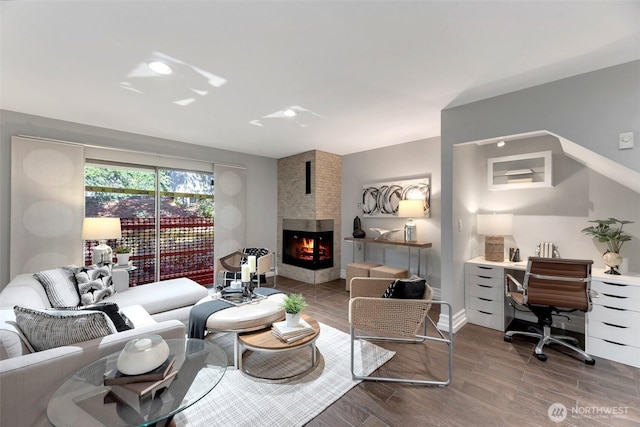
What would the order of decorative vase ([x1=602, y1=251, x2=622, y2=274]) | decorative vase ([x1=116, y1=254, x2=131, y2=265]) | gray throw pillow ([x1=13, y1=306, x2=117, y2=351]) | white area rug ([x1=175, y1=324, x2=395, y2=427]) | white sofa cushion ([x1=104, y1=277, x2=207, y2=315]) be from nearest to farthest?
gray throw pillow ([x1=13, y1=306, x2=117, y2=351]) < white area rug ([x1=175, y1=324, x2=395, y2=427]) < decorative vase ([x1=602, y1=251, x2=622, y2=274]) < white sofa cushion ([x1=104, y1=277, x2=207, y2=315]) < decorative vase ([x1=116, y1=254, x2=131, y2=265])

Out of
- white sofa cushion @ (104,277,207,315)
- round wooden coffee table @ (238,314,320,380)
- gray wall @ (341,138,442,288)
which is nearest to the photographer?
round wooden coffee table @ (238,314,320,380)

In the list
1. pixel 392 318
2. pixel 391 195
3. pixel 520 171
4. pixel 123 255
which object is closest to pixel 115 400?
pixel 392 318

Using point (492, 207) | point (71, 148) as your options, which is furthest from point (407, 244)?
point (71, 148)

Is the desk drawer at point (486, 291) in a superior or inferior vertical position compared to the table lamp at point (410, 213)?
inferior

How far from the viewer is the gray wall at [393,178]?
13.4 ft

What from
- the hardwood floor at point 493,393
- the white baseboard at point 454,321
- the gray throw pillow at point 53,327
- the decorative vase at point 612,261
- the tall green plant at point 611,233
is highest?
the tall green plant at point 611,233

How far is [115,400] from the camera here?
Answer: 1162mm

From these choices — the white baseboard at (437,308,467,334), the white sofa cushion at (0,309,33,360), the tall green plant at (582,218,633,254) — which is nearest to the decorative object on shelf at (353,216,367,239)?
the white baseboard at (437,308,467,334)

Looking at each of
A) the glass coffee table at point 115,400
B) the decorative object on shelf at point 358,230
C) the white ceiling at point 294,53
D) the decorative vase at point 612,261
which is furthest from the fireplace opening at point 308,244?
the decorative vase at point 612,261

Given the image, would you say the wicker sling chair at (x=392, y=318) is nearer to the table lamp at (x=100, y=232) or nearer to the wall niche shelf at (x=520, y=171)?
the wall niche shelf at (x=520, y=171)

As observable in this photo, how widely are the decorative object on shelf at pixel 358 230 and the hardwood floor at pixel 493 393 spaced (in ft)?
7.58

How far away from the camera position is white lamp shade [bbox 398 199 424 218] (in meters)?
4.02

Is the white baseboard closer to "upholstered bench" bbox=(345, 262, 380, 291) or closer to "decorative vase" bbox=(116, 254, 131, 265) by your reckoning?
"upholstered bench" bbox=(345, 262, 380, 291)

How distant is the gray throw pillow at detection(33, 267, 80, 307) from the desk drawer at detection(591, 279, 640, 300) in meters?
4.91
